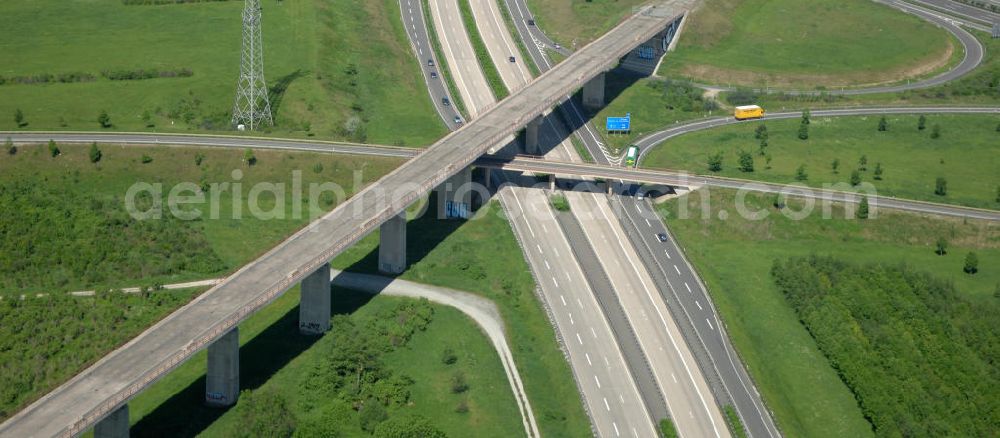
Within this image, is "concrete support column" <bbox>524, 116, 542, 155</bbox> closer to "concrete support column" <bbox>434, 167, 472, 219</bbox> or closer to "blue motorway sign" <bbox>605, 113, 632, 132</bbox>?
"blue motorway sign" <bbox>605, 113, 632, 132</bbox>

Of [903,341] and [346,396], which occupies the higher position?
[903,341]

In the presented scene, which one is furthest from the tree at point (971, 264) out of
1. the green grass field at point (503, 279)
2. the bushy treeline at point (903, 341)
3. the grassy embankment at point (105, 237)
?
the grassy embankment at point (105, 237)

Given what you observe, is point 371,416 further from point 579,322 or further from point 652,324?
point 652,324

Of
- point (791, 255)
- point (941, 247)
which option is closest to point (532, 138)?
point (791, 255)

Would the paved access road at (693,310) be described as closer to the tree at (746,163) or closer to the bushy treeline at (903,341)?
the bushy treeline at (903,341)

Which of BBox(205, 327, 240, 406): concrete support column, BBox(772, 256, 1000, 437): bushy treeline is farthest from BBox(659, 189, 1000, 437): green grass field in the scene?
BBox(205, 327, 240, 406): concrete support column

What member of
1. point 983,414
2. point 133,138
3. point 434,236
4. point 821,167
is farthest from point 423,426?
point 821,167
